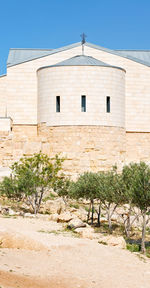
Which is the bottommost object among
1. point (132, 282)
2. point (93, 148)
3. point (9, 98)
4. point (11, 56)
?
point (132, 282)

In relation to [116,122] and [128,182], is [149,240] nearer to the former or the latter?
[128,182]

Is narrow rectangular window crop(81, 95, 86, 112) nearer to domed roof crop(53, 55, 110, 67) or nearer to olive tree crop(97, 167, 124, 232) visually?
domed roof crop(53, 55, 110, 67)

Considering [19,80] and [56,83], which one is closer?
[56,83]

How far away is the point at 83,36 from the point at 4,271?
27.7m

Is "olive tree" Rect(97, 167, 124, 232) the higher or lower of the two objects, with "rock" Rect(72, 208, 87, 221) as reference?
higher

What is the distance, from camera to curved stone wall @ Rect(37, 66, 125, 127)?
3322cm

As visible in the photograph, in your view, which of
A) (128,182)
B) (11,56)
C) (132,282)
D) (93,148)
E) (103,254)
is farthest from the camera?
(11,56)

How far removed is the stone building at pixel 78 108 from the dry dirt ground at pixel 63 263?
14.4m

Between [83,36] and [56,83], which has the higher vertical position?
[83,36]

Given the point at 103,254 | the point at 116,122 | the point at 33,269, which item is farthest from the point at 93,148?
the point at 33,269

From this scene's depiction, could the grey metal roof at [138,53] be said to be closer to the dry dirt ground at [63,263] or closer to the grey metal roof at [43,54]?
the grey metal roof at [43,54]

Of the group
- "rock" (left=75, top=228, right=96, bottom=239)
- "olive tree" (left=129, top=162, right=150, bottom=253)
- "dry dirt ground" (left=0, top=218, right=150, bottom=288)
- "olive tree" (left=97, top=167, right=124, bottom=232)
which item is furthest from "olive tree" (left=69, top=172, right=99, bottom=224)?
"dry dirt ground" (left=0, top=218, right=150, bottom=288)

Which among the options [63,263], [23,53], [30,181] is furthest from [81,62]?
[63,263]

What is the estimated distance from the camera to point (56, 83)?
33.7m
